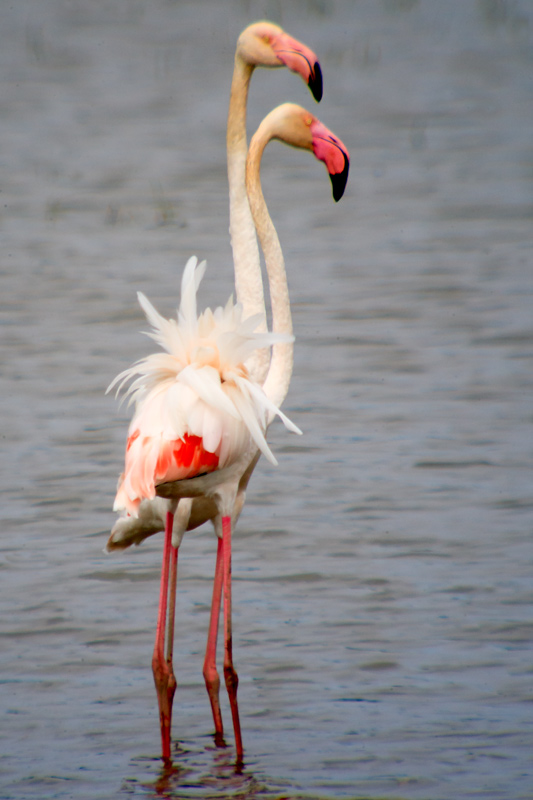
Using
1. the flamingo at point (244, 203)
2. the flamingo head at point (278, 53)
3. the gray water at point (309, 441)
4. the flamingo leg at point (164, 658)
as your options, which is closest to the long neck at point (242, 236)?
the flamingo at point (244, 203)

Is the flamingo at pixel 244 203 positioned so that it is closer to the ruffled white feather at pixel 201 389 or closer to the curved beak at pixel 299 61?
the curved beak at pixel 299 61

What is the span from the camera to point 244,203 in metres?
4.82

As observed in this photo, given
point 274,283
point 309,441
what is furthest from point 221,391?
point 309,441

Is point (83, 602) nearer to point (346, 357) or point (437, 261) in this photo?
point (346, 357)

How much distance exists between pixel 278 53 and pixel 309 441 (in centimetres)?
297

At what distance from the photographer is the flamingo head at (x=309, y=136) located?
4.89 meters

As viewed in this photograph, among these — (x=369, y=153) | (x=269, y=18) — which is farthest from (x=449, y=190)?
(x=269, y=18)

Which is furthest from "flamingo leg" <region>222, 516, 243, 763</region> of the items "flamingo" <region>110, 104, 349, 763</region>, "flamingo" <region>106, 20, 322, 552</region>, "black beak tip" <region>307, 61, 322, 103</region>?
"black beak tip" <region>307, 61, 322, 103</region>

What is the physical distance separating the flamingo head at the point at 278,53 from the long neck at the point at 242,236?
0.11 metres

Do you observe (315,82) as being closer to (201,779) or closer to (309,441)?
(201,779)

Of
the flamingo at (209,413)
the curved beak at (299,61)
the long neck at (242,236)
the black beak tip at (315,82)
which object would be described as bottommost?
the flamingo at (209,413)

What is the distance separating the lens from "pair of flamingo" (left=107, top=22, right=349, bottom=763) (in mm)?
4277

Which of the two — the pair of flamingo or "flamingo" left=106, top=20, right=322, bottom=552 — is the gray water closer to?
the pair of flamingo

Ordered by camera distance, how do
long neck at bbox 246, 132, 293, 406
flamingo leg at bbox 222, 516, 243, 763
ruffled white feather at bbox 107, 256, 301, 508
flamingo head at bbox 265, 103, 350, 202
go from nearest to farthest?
ruffled white feather at bbox 107, 256, 301, 508 → flamingo leg at bbox 222, 516, 243, 763 → long neck at bbox 246, 132, 293, 406 → flamingo head at bbox 265, 103, 350, 202
